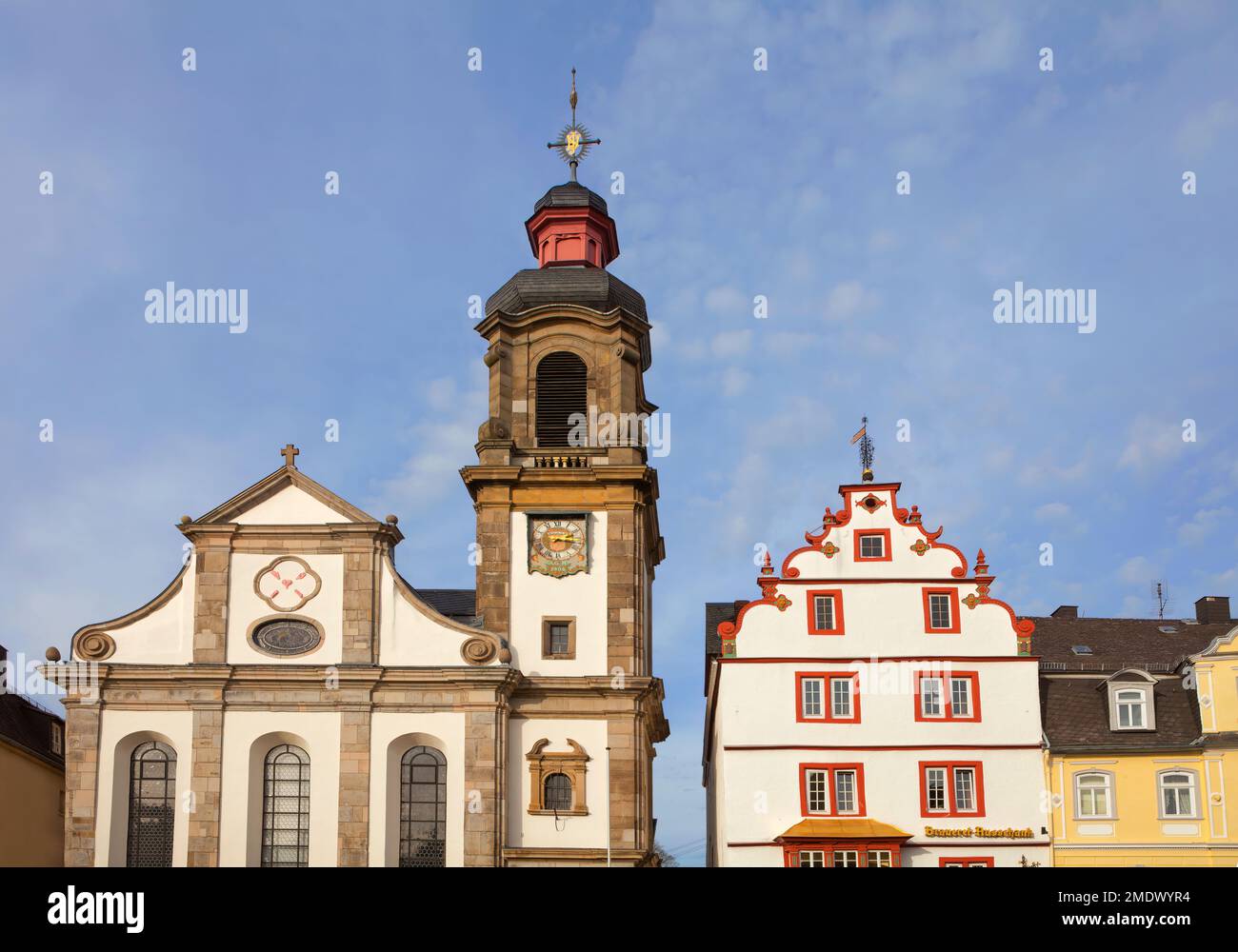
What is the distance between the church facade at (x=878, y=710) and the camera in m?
44.5

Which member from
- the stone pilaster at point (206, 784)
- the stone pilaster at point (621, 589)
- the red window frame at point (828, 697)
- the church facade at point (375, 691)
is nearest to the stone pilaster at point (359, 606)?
the church facade at point (375, 691)

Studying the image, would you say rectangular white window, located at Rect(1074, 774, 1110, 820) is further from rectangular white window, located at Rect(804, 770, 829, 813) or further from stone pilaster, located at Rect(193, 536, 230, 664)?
stone pilaster, located at Rect(193, 536, 230, 664)

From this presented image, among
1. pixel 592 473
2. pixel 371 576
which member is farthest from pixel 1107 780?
pixel 371 576

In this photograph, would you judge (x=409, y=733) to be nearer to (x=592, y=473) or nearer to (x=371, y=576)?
(x=371, y=576)

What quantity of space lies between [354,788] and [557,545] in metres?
9.14

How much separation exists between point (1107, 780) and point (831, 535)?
33.7 feet

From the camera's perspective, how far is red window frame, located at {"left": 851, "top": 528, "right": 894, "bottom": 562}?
155 ft

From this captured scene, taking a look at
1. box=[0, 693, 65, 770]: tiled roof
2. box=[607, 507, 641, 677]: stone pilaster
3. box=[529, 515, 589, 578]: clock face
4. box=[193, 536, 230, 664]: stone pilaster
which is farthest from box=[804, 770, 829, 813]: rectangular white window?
box=[0, 693, 65, 770]: tiled roof

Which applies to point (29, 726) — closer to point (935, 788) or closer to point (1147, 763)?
point (935, 788)

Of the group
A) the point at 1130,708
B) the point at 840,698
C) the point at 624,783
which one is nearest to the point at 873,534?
the point at 840,698

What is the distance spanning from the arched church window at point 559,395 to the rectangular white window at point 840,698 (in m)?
10.9

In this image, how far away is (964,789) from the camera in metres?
45.1

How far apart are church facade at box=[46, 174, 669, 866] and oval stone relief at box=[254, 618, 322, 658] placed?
61 millimetres
